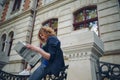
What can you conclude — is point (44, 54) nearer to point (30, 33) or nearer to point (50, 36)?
point (50, 36)

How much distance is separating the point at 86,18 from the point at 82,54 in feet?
20.1

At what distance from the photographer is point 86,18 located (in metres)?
8.60

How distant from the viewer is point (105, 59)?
6.76 metres

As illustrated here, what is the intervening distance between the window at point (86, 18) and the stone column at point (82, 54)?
210 inches

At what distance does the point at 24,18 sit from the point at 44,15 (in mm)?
1948

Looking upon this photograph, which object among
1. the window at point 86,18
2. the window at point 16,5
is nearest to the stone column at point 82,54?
the window at point 86,18

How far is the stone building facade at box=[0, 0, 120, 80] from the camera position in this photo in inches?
116

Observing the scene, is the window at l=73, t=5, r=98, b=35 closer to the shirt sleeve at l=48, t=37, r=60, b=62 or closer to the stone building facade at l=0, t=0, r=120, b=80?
the stone building facade at l=0, t=0, r=120, b=80

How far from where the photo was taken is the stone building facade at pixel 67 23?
2947 mm

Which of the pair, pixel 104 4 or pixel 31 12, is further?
pixel 31 12

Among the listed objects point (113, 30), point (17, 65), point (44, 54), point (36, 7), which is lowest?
point (17, 65)

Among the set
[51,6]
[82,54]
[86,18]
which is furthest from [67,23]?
[82,54]

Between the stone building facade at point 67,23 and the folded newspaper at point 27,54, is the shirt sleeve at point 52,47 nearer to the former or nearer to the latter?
the folded newspaper at point 27,54

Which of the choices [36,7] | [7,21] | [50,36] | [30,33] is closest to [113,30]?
[50,36]
